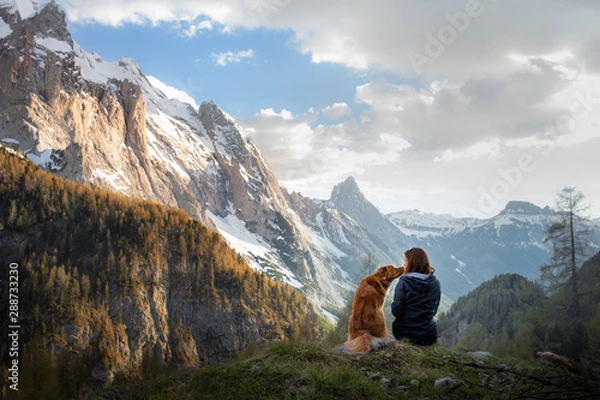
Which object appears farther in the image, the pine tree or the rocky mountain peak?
the rocky mountain peak

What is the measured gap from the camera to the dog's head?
11062 mm

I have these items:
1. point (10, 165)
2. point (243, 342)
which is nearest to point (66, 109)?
point (10, 165)

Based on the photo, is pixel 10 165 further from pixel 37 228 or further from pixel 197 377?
pixel 197 377

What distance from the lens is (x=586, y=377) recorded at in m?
4.46

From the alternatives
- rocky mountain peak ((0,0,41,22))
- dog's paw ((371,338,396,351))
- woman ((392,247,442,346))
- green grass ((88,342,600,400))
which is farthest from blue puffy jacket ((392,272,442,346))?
rocky mountain peak ((0,0,41,22))

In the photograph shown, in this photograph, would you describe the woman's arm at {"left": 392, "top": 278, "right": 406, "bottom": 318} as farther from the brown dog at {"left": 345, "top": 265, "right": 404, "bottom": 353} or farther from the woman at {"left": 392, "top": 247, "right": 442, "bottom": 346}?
the brown dog at {"left": 345, "top": 265, "right": 404, "bottom": 353}

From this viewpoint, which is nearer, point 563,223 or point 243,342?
point 563,223

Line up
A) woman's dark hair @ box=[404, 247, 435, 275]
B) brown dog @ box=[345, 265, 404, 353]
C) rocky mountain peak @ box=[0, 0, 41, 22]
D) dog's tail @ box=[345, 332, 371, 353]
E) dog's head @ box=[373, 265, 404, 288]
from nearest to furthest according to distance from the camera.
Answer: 1. dog's tail @ box=[345, 332, 371, 353]
2. brown dog @ box=[345, 265, 404, 353]
3. woman's dark hair @ box=[404, 247, 435, 275]
4. dog's head @ box=[373, 265, 404, 288]
5. rocky mountain peak @ box=[0, 0, 41, 22]

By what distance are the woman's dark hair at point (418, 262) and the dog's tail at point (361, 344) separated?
87.5 inches

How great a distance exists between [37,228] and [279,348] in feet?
469

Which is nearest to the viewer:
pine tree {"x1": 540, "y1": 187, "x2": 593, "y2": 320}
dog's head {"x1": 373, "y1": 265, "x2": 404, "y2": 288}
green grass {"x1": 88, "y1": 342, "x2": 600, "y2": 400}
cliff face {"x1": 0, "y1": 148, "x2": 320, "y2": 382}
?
green grass {"x1": 88, "y1": 342, "x2": 600, "y2": 400}

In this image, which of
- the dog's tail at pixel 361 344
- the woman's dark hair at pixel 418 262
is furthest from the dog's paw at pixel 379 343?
the woman's dark hair at pixel 418 262

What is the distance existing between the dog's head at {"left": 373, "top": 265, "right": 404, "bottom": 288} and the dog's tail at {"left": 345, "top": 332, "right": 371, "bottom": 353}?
1588 mm

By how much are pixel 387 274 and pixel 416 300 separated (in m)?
1.06
